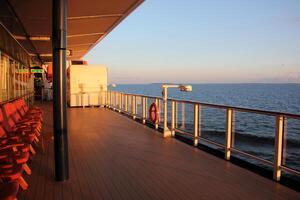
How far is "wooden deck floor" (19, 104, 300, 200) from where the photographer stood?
3.67 meters

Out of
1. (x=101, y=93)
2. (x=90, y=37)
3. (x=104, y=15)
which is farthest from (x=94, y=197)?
(x=101, y=93)

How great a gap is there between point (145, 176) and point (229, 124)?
170 centimetres

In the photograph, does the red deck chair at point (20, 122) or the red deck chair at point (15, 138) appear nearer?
the red deck chair at point (15, 138)

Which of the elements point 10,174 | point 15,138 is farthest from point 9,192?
point 15,138

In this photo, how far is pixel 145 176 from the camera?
4344 millimetres

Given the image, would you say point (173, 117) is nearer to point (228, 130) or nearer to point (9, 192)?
point (228, 130)

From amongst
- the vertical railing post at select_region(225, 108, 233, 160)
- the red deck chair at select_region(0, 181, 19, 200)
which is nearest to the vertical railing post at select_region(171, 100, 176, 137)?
the vertical railing post at select_region(225, 108, 233, 160)

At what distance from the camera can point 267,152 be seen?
1269 cm

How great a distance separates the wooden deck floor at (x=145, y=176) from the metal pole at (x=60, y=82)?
27 centimetres

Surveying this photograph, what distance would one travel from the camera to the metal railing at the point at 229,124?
420 centimetres

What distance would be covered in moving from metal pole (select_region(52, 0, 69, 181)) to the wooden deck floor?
10.8 inches

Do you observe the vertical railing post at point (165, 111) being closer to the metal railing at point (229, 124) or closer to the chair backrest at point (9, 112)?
the metal railing at point (229, 124)

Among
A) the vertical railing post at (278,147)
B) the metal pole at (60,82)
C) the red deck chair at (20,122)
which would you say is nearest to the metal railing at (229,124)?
the vertical railing post at (278,147)

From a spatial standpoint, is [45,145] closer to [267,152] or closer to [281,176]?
[281,176]
